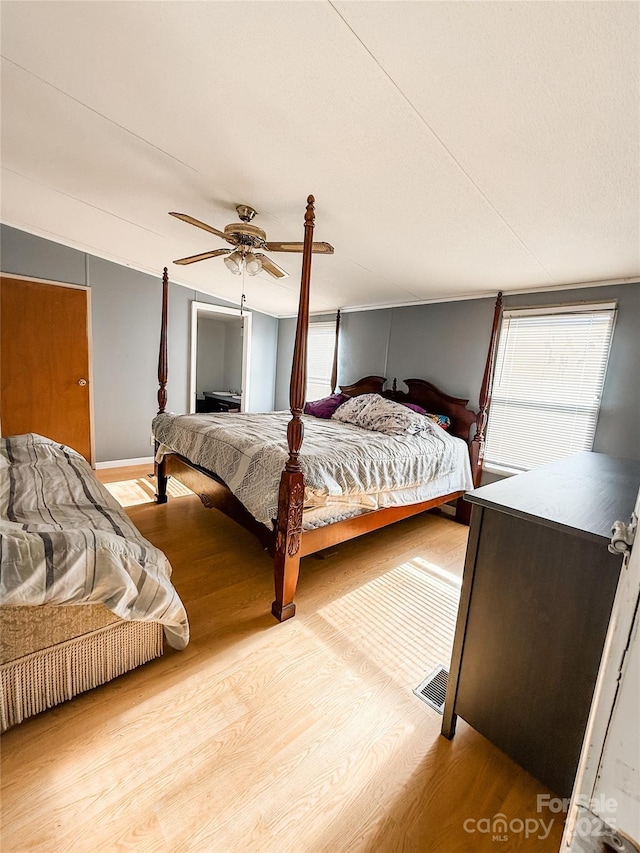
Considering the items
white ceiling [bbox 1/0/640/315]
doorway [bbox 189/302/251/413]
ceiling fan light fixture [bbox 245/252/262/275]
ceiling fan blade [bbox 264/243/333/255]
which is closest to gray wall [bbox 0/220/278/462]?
white ceiling [bbox 1/0/640/315]

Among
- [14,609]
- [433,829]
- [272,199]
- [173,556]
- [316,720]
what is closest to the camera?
[433,829]

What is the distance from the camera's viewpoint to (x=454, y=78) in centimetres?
125

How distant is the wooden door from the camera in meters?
3.62

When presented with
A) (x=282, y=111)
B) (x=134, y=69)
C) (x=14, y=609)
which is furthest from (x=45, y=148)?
(x=14, y=609)

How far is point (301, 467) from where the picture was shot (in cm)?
195

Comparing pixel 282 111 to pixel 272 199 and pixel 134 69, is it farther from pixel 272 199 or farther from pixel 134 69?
pixel 272 199

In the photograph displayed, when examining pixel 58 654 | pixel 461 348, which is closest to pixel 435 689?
pixel 58 654

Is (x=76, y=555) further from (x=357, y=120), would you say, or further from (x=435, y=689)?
(x=357, y=120)

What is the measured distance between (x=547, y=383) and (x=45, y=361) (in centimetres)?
491

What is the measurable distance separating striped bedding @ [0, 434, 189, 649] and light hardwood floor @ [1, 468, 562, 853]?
0.32 m

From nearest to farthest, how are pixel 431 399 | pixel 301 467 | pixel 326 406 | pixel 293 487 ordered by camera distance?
pixel 293 487, pixel 301 467, pixel 431 399, pixel 326 406

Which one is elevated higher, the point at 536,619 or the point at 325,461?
the point at 325,461

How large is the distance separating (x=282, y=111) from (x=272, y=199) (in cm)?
76

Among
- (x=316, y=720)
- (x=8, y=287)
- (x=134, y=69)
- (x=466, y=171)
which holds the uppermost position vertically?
(x=134, y=69)
